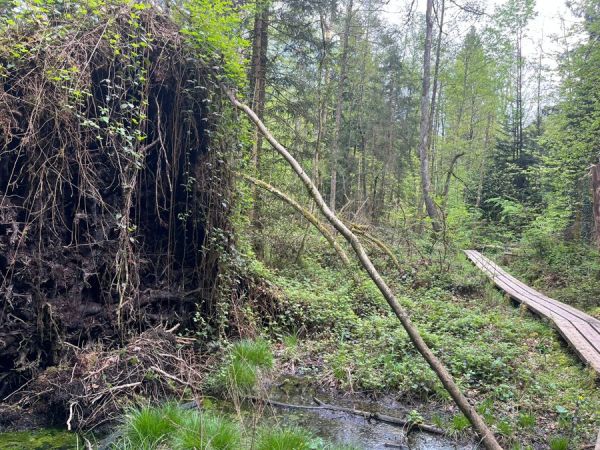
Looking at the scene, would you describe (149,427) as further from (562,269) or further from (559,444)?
(562,269)

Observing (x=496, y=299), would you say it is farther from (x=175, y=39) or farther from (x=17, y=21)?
(x=17, y=21)

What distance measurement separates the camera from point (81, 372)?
164 inches

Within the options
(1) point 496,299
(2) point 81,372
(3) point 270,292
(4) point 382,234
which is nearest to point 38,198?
(2) point 81,372

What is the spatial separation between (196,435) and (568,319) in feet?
23.1

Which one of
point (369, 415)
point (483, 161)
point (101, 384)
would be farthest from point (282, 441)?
point (483, 161)

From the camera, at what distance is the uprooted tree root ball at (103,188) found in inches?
168

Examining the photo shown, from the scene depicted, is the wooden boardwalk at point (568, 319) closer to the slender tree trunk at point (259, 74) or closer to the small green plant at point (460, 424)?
the small green plant at point (460, 424)

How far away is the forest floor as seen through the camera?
4.42 meters

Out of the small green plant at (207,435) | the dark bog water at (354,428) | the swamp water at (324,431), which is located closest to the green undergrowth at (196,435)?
the small green plant at (207,435)

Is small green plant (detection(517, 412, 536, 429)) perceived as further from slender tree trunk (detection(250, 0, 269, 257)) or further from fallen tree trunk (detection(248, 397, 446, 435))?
slender tree trunk (detection(250, 0, 269, 257))

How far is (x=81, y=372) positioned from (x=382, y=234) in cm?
1162

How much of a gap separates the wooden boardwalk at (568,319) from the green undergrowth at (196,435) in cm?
420

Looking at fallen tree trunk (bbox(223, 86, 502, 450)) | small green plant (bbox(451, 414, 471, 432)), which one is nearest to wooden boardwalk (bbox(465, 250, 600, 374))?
small green plant (bbox(451, 414, 471, 432))

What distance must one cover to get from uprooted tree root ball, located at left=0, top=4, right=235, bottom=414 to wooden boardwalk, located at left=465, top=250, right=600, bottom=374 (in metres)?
5.36
